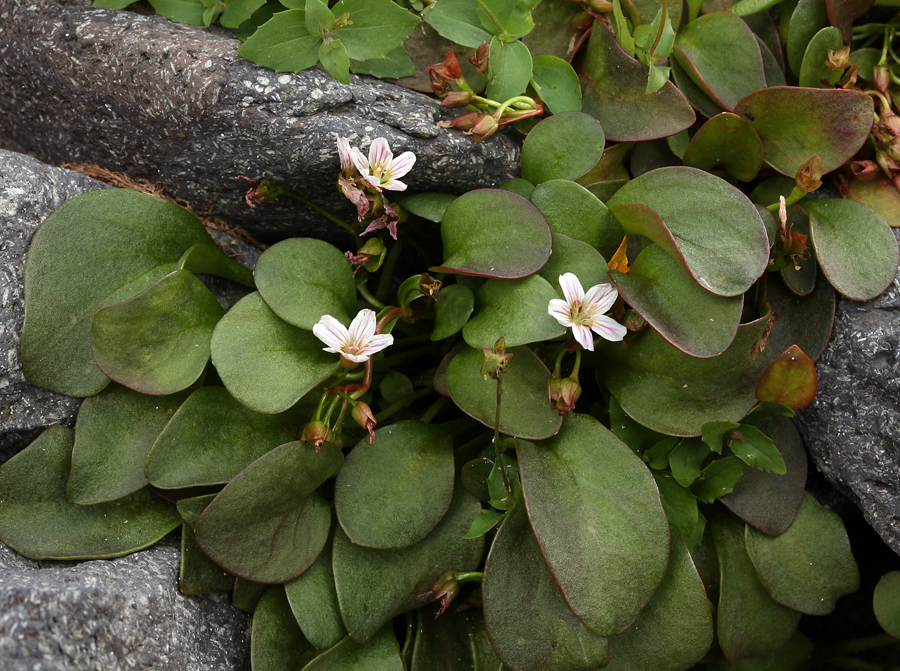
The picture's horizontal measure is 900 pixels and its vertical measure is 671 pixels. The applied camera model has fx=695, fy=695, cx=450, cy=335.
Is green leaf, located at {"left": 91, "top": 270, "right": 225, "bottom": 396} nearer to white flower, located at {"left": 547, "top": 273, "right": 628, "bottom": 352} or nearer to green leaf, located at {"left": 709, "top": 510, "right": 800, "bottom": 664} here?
white flower, located at {"left": 547, "top": 273, "right": 628, "bottom": 352}

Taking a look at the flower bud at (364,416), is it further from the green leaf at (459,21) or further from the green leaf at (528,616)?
the green leaf at (459,21)

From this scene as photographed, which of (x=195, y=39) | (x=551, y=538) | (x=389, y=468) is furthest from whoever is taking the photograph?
(x=195, y=39)

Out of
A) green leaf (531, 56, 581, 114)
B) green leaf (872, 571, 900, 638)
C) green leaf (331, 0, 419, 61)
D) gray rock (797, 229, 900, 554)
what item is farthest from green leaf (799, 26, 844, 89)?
green leaf (872, 571, 900, 638)

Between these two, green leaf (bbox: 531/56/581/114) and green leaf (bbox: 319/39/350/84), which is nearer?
green leaf (bbox: 319/39/350/84)

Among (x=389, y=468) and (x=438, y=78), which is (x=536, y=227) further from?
(x=389, y=468)

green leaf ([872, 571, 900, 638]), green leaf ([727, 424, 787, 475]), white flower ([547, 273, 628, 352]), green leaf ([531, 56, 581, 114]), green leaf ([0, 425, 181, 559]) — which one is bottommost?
green leaf ([872, 571, 900, 638])

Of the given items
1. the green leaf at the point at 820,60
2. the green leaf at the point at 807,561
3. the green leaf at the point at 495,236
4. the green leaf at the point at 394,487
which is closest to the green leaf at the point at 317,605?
the green leaf at the point at 394,487

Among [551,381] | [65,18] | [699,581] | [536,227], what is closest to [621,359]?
[551,381]

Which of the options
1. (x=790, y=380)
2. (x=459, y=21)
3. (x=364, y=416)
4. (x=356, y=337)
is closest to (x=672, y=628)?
(x=790, y=380)
